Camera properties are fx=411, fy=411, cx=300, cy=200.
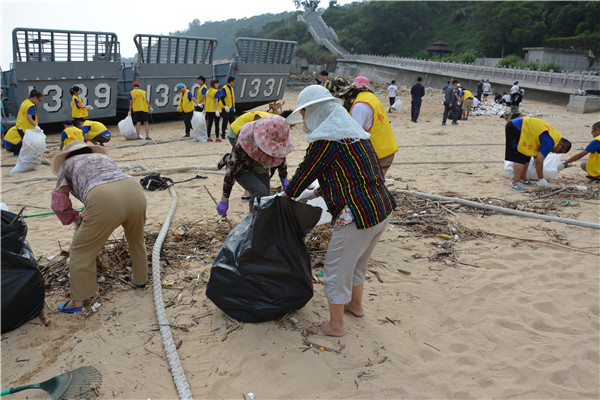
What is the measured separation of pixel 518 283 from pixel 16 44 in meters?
12.7

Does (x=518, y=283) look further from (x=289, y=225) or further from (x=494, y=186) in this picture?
(x=494, y=186)

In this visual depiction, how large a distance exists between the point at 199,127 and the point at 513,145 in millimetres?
7644

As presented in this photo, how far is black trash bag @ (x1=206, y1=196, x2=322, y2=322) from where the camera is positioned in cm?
271

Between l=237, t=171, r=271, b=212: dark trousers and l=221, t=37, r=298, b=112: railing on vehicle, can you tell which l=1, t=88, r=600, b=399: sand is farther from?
l=221, t=37, r=298, b=112: railing on vehicle

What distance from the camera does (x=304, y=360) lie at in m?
2.59

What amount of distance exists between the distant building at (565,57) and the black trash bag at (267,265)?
3130cm

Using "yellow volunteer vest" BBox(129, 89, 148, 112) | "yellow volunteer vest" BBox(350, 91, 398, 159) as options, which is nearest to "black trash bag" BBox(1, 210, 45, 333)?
"yellow volunteer vest" BBox(350, 91, 398, 159)

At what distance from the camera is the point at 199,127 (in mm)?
10914

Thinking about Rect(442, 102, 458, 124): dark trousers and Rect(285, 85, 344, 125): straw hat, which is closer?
Rect(285, 85, 344, 125): straw hat

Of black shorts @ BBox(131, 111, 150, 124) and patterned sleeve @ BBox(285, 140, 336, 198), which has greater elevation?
patterned sleeve @ BBox(285, 140, 336, 198)

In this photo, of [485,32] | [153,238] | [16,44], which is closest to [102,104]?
[16,44]

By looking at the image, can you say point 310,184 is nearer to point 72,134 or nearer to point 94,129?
point 94,129

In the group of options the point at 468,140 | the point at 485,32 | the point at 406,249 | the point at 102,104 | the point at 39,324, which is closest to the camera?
the point at 39,324

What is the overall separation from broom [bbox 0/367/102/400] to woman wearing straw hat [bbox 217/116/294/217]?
1.72 m
